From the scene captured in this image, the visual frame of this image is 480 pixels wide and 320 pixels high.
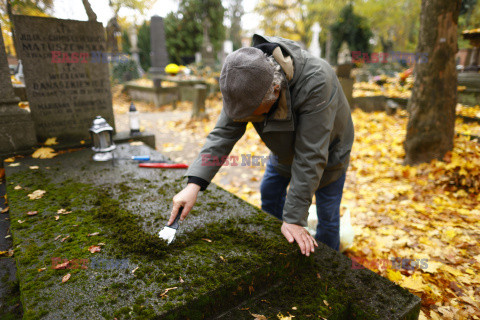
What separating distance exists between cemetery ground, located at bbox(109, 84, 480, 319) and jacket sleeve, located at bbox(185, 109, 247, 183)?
65.3 inches

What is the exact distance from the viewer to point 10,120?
10.8 ft

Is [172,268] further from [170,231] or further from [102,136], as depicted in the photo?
[102,136]

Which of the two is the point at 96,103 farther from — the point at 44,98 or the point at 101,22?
the point at 101,22

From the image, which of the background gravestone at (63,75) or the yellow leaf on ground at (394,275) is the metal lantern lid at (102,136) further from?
the yellow leaf on ground at (394,275)

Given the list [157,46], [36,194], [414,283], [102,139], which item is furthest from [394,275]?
[157,46]

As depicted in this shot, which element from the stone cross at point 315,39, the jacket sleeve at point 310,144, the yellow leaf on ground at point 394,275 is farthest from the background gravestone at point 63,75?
the stone cross at point 315,39

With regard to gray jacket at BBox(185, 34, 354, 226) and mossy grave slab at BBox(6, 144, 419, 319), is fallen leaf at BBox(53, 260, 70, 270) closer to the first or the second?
mossy grave slab at BBox(6, 144, 419, 319)

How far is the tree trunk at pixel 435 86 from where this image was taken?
407 centimetres

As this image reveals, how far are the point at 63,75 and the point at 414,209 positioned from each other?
451cm

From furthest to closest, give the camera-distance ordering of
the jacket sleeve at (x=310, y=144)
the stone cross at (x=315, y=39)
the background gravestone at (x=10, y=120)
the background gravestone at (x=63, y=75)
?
the stone cross at (x=315, y=39), the background gravestone at (x=63, y=75), the background gravestone at (x=10, y=120), the jacket sleeve at (x=310, y=144)

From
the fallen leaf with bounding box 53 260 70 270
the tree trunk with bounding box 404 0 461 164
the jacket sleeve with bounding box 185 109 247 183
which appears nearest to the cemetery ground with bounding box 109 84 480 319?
the tree trunk with bounding box 404 0 461 164

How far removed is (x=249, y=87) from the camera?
1313 millimetres

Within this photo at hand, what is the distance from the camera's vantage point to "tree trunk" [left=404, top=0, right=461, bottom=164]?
13.3 ft

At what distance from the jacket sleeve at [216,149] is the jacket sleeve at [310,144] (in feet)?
1.41
